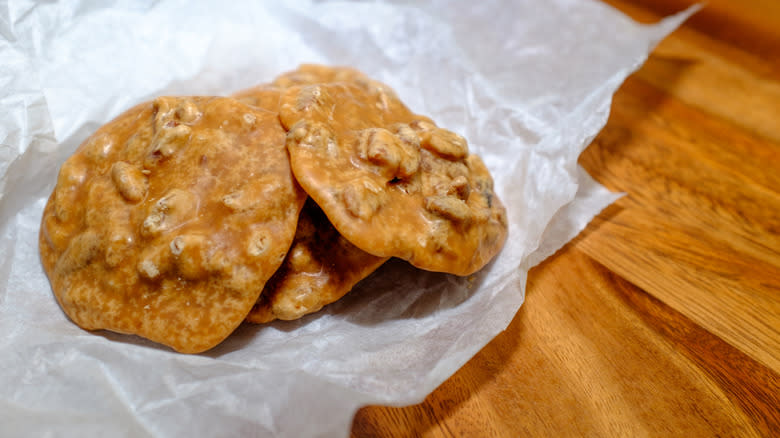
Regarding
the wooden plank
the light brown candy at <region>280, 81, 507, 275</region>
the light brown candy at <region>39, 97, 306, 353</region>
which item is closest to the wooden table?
the wooden plank

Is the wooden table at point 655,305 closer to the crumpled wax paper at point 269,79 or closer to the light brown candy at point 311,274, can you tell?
the crumpled wax paper at point 269,79

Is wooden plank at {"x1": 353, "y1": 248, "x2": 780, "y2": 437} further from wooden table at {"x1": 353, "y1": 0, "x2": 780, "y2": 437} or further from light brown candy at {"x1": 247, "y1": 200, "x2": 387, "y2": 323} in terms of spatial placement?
light brown candy at {"x1": 247, "y1": 200, "x2": 387, "y2": 323}

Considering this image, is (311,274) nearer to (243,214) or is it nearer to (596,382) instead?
(243,214)

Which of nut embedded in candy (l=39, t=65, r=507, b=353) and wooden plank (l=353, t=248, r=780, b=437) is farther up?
nut embedded in candy (l=39, t=65, r=507, b=353)

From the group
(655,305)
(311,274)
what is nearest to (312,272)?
(311,274)

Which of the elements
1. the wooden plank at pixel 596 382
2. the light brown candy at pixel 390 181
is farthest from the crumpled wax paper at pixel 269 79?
the light brown candy at pixel 390 181

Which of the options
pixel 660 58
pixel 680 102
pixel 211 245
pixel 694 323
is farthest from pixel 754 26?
pixel 211 245
